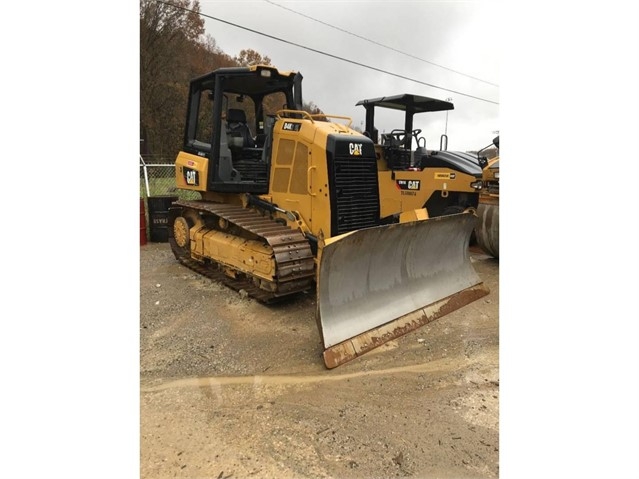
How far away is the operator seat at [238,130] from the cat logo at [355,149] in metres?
1.98

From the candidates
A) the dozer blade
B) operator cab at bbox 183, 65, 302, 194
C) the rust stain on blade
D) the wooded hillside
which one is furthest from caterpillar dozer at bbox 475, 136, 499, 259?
the wooded hillside

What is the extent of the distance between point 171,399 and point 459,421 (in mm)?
2068

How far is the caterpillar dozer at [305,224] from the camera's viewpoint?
13.4 feet

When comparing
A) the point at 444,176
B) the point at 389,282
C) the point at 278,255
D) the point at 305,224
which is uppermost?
Answer: the point at 444,176

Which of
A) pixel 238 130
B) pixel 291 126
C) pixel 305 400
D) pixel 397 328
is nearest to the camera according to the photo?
pixel 305 400

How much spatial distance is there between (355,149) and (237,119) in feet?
7.22

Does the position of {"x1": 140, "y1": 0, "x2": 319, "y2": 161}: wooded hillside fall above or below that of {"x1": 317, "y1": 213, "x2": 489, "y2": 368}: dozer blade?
above

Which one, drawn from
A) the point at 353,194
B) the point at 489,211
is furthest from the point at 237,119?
the point at 489,211

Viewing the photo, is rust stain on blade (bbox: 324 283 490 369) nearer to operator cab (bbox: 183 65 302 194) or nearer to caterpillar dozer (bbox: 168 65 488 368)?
caterpillar dozer (bbox: 168 65 488 368)

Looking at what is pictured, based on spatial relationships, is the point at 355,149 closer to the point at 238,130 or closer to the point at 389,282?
the point at 389,282

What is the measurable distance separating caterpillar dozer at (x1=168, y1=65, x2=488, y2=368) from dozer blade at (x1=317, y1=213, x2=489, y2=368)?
0.04 ft

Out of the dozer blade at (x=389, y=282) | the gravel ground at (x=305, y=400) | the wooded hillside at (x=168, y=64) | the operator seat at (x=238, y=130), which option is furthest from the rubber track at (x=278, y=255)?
the wooded hillside at (x=168, y=64)

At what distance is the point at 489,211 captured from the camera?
7.16 meters

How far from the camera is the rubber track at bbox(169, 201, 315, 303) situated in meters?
4.78
